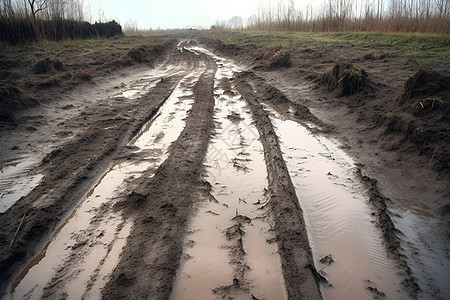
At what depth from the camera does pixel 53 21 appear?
17.9 meters

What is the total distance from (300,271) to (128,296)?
4.67 ft

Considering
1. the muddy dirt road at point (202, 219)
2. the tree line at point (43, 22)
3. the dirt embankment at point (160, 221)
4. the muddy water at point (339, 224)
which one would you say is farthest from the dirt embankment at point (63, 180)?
the tree line at point (43, 22)

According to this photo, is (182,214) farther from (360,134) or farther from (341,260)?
(360,134)

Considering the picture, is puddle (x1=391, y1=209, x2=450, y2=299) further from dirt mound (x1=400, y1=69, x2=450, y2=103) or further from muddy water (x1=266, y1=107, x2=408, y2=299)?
dirt mound (x1=400, y1=69, x2=450, y2=103)

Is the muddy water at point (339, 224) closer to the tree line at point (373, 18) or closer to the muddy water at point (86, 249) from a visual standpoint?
the muddy water at point (86, 249)

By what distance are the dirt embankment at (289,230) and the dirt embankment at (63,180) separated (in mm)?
2364

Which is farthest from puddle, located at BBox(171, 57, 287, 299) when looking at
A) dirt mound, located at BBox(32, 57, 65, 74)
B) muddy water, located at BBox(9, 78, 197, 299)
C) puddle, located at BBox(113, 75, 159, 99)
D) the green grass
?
the green grass

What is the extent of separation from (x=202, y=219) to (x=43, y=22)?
18989mm

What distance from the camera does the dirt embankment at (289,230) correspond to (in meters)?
2.41

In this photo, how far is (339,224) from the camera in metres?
3.22

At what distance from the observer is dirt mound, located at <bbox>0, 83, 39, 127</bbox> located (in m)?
5.70

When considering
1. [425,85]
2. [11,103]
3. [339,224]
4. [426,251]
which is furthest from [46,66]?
[426,251]

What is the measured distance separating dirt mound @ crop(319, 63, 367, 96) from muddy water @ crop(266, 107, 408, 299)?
8.23 ft

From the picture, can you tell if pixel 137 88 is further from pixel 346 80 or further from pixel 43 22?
pixel 43 22
